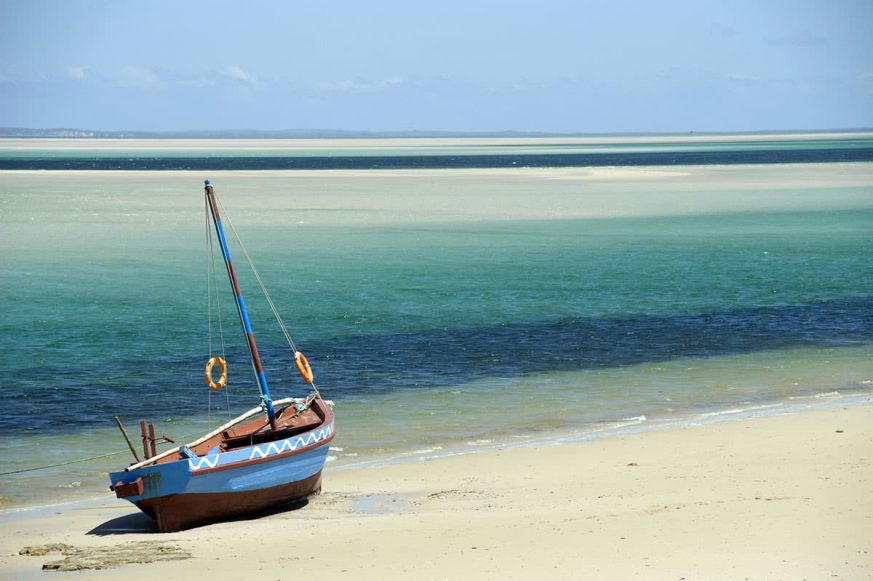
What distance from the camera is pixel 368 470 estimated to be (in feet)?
53.4

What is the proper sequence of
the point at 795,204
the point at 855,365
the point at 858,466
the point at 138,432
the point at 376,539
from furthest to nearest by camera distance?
the point at 795,204 → the point at 855,365 → the point at 138,432 → the point at 858,466 → the point at 376,539

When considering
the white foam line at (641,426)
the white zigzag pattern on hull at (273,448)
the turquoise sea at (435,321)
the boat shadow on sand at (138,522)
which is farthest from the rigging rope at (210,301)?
the white foam line at (641,426)

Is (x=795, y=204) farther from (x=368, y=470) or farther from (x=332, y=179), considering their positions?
(x=368, y=470)

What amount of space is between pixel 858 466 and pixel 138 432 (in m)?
10.5

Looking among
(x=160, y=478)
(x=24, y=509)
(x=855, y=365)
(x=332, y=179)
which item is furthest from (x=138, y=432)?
(x=332, y=179)

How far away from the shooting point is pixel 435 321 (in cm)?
2902

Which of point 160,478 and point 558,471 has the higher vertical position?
point 160,478

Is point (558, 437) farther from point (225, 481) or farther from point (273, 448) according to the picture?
point (225, 481)

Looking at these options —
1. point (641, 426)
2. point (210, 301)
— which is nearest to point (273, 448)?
point (641, 426)

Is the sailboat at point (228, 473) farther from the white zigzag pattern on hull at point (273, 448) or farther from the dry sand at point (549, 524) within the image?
the dry sand at point (549, 524)

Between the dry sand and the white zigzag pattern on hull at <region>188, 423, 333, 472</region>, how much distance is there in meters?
0.74

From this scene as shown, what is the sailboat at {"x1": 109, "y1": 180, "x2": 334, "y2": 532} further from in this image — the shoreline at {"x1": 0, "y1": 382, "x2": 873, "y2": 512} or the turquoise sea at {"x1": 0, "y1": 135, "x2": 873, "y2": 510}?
the turquoise sea at {"x1": 0, "y1": 135, "x2": 873, "y2": 510}

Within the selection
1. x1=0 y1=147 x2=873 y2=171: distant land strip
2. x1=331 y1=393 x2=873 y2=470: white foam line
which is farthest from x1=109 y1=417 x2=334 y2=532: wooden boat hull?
x1=0 y1=147 x2=873 y2=171: distant land strip

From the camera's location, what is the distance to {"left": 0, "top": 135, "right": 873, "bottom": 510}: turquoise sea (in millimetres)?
19312
